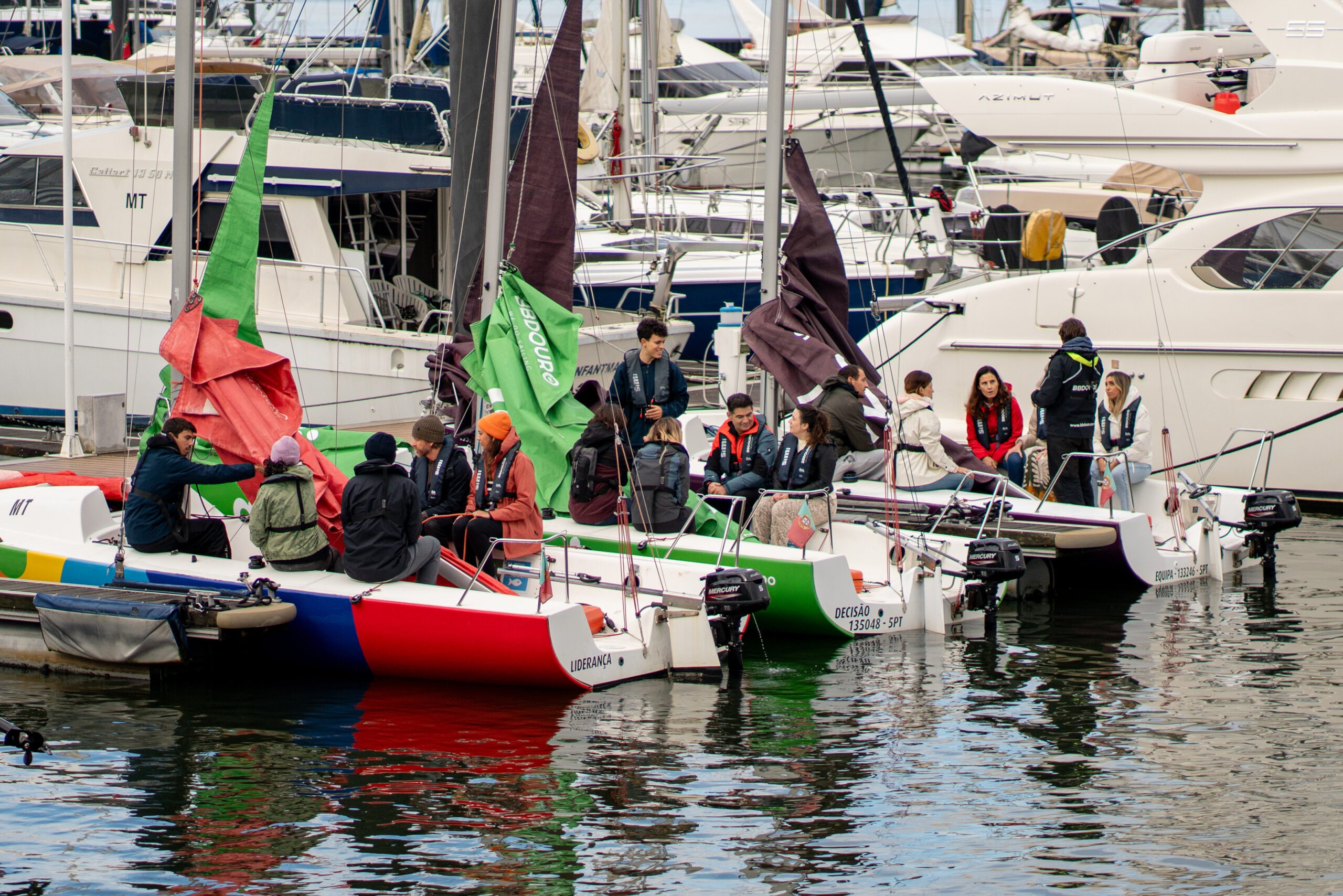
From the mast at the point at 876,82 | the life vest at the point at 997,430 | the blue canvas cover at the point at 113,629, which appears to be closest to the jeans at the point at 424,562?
the blue canvas cover at the point at 113,629

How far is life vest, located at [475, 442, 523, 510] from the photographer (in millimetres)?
10727

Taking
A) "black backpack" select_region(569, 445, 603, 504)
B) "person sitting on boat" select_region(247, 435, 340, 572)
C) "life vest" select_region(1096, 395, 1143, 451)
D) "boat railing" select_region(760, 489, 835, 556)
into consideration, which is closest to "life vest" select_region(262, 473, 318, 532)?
"person sitting on boat" select_region(247, 435, 340, 572)

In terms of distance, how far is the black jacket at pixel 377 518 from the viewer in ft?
31.8

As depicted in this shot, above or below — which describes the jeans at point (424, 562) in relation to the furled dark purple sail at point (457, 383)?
below

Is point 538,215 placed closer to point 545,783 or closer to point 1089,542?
point 1089,542

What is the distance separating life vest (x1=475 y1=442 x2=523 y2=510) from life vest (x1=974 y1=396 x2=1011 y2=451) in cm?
470

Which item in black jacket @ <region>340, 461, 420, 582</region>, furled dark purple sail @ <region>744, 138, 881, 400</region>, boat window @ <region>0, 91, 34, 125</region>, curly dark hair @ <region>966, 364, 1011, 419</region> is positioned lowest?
black jacket @ <region>340, 461, 420, 582</region>

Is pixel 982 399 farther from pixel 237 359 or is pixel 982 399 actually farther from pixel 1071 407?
pixel 237 359

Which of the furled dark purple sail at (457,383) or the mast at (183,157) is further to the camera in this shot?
the furled dark purple sail at (457,383)

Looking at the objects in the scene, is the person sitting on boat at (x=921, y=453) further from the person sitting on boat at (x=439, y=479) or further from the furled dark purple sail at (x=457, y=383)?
the person sitting on boat at (x=439, y=479)

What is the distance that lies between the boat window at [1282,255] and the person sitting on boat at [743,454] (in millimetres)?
6039

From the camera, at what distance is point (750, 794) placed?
8.01 meters

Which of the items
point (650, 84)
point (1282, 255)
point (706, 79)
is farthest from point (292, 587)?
point (706, 79)

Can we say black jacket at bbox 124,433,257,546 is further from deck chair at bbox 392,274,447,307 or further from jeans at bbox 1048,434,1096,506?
deck chair at bbox 392,274,447,307
